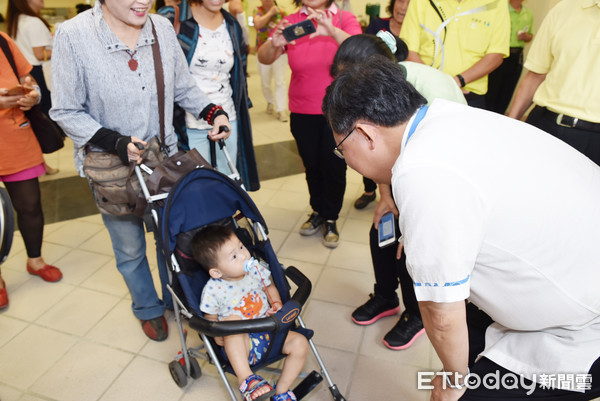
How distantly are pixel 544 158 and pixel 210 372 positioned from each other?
1.60 meters

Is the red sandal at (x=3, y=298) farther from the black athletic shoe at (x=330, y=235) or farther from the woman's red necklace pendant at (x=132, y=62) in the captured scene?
the black athletic shoe at (x=330, y=235)

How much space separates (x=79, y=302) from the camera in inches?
90.7

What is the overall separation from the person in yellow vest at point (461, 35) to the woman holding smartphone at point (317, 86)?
0.36 meters

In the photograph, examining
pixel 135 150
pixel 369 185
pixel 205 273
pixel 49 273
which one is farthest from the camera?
pixel 369 185

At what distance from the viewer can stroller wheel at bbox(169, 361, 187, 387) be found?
1.73 m

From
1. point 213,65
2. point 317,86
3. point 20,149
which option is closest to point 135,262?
point 20,149

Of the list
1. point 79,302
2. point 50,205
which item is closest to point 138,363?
point 79,302

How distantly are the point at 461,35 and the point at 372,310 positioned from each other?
5.31 ft

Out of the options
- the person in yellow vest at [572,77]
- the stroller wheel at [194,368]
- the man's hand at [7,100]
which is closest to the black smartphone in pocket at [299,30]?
the person in yellow vest at [572,77]

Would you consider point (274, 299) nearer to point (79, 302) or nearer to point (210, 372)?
point (210, 372)

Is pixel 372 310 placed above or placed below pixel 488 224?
below

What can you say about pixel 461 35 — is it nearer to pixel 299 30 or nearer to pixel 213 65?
pixel 299 30

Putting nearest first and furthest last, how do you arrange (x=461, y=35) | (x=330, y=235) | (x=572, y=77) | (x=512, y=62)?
(x=572, y=77), (x=461, y=35), (x=330, y=235), (x=512, y=62)

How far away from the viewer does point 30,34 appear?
3.38m
